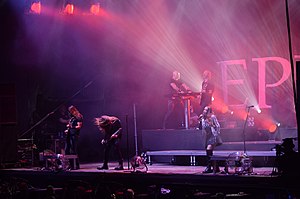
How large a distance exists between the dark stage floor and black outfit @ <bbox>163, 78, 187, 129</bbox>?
7.02 feet

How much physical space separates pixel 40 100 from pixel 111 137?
561 centimetres

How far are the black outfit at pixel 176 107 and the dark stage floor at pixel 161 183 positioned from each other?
2.14m

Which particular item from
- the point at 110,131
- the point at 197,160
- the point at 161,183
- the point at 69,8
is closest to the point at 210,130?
the point at 161,183

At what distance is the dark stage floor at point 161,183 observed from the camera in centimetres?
1141

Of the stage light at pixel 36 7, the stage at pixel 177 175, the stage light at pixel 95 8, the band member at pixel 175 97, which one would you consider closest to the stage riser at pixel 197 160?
the stage at pixel 177 175

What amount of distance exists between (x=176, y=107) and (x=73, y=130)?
444 centimetres

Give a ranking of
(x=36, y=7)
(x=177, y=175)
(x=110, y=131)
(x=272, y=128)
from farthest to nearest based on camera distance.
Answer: (x=36, y=7) < (x=272, y=128) < (x=110, y=131) < (x=177, y=175)

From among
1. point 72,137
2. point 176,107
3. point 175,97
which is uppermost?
point 175,97

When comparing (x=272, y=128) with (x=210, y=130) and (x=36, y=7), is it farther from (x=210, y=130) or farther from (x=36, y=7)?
(x=36, y=7)

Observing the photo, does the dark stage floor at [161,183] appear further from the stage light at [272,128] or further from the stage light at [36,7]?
the stage light at [36,7]

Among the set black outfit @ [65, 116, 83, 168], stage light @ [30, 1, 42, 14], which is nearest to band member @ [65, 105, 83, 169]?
black outfit @ [65, 116, 83, 168]

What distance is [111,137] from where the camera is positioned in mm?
16359

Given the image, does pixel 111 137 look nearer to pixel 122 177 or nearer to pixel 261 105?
pixel 122 177

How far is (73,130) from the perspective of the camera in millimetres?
16891
